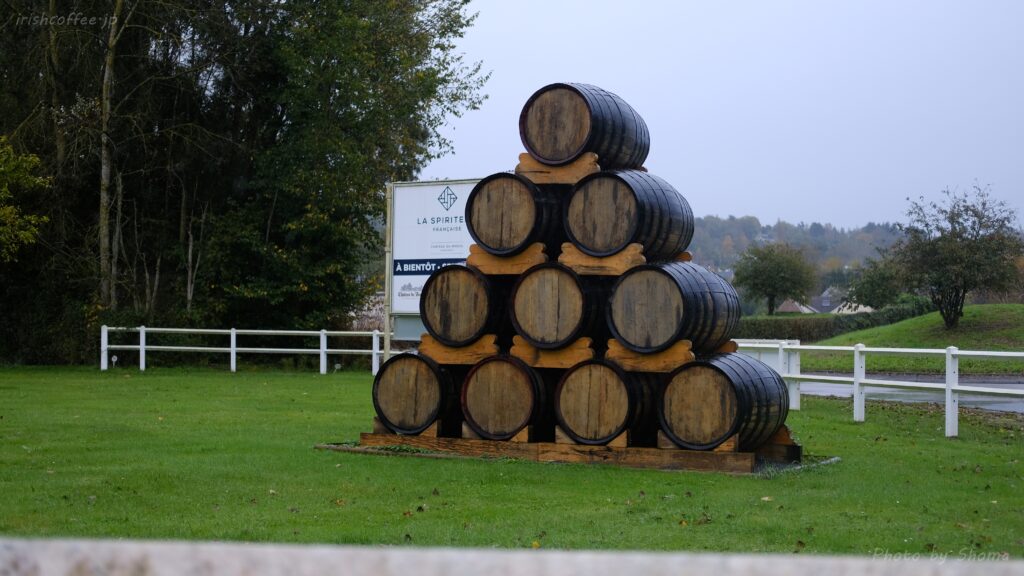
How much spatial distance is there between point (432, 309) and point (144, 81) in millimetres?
20316

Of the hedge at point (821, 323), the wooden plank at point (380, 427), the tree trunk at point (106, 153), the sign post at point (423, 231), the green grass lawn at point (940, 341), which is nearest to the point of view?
the wooden plank at point (380, 427)

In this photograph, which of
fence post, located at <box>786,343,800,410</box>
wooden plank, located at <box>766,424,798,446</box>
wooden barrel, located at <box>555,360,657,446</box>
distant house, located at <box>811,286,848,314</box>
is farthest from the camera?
distant house, located at <box>811,286,848,314</box>

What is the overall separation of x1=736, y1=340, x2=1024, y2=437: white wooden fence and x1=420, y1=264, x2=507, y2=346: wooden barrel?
5507 millimetres

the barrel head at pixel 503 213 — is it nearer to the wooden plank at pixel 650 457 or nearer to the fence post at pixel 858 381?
the wooden plank at pixel 650 457

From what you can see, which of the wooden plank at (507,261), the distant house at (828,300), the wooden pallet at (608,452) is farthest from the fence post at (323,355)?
the distant house at (828,300)

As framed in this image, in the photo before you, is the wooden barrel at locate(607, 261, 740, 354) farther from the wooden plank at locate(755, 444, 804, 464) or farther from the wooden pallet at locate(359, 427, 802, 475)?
the wooden plank at locate(755, 444, 804, 464)

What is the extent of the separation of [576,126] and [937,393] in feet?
46.7

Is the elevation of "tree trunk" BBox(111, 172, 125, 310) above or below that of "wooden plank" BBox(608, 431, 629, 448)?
above

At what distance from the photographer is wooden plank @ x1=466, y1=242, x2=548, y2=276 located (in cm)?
1084

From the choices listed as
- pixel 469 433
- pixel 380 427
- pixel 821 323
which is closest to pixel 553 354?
pixel 469 433

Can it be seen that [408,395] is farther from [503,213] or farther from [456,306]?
[503,213]

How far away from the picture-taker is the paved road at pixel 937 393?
19281 mm

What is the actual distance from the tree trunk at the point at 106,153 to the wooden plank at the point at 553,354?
20204 mm

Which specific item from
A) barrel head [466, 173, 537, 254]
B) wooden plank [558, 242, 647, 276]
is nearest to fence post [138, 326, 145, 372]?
barrel head [466, 173, 537, 254]
